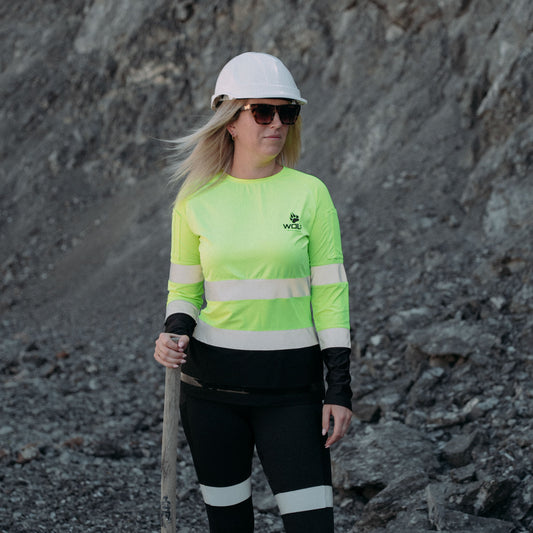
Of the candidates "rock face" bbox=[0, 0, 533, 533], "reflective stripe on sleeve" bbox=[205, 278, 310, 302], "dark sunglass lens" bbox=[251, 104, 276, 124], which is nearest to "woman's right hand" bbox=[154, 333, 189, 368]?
"reflective stripe on sleeve" bbox=[205, 278, 310, 302]

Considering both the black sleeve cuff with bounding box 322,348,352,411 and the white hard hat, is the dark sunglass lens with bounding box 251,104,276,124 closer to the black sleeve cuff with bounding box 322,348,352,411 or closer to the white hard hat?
the white hard hat

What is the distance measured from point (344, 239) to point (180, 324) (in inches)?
315

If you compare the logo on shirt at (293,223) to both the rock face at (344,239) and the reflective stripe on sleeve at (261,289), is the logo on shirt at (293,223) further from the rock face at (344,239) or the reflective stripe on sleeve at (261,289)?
the rock face at (344,239)

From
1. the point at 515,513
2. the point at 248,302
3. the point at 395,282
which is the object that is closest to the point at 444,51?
the point at 395,282

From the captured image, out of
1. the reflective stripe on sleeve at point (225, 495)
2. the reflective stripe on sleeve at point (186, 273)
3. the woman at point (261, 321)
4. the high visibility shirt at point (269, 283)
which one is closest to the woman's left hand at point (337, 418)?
the woman at point (261, 321)

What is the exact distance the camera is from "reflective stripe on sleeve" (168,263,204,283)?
2957 millimetres

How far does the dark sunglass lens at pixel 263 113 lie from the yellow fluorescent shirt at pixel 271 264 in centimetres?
24

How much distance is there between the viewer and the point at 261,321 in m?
2.74

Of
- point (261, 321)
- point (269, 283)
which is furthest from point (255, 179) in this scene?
point (261, 321)

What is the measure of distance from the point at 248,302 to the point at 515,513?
2.60 metres

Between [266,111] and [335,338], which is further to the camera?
[266,111]

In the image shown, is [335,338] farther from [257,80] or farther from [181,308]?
[257,80]

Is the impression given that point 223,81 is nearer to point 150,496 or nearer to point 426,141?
point 150,496

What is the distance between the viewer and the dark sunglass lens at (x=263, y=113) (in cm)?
283
